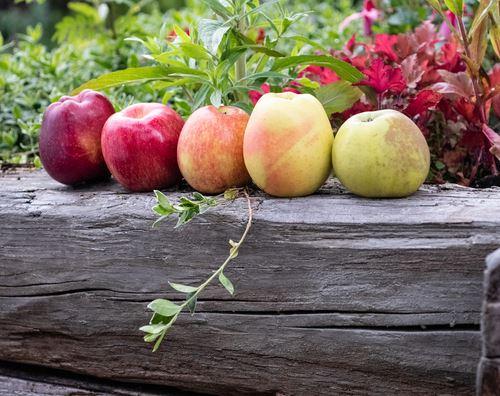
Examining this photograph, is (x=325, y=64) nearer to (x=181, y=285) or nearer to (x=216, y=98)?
(x=216, y=98)

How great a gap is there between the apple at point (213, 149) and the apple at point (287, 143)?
7cm

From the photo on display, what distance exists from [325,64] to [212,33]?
0.32m

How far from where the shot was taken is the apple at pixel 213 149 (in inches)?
65.4

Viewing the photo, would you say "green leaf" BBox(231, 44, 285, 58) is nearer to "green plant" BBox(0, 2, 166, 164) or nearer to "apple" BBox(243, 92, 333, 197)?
"apple" BBox(243, 92, 333, 197)

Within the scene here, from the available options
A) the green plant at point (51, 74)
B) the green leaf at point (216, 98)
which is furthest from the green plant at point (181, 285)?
the green plant at point (51, 74)

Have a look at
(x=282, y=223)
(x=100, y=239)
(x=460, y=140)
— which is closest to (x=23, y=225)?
(x=100, y=239)

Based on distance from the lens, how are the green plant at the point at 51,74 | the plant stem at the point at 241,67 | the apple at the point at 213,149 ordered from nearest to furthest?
the apple at the point at 213,149 < the plant stem at the point at 241,67 < the green plant at the point at 51,74

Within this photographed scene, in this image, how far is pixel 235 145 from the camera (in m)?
1.67

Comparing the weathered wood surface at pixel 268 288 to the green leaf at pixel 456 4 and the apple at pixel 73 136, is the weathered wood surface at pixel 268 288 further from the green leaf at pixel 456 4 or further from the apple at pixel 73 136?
the green leaf at pixel 456 4

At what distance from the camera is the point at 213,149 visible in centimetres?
166

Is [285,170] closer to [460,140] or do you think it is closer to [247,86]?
[247,86]

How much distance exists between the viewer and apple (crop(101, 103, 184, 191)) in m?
1.73

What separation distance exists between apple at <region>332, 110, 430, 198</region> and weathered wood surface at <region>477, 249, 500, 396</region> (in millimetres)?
315

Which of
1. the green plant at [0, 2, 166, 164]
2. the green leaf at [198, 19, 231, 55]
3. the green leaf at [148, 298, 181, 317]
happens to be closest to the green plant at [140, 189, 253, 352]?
the green leaf at [148, 298, 181, 317]
